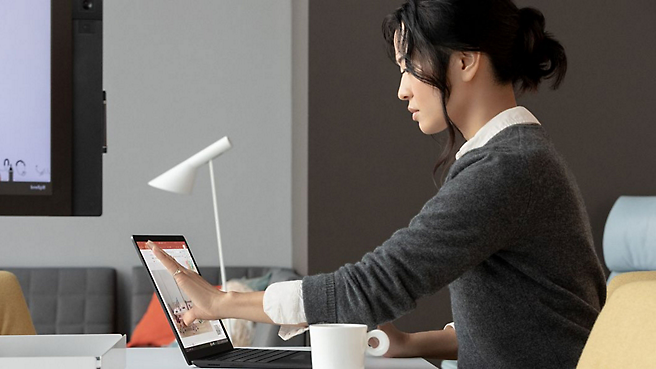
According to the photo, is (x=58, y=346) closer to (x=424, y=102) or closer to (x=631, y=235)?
(x=424, y=102)

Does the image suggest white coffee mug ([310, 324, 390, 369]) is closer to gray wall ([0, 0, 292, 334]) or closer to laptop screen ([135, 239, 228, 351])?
laptop screen ([135, 239, 228, 351])

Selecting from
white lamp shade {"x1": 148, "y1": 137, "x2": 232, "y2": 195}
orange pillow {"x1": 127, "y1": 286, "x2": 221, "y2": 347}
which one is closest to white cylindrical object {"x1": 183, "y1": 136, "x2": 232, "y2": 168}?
white lamp shade {"x1": 148, "y1": 137, "x2": 232, "y2": 195}

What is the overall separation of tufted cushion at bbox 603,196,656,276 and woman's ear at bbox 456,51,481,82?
80.2 inches

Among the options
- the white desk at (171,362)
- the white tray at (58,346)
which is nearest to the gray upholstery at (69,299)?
the white desk at (171,362)

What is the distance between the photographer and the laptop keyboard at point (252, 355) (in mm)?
1225

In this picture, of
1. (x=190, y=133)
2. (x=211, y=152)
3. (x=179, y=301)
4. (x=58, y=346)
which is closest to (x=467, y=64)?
(x=179, y=301)

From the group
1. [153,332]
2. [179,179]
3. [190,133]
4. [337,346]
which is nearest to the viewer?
[337,346]

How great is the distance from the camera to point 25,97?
84cm

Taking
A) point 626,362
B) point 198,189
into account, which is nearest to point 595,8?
point 198,189

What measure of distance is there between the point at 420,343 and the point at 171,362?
38 cm

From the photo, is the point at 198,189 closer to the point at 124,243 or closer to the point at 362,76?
the point at 124,243

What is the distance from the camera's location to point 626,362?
628 millimetres

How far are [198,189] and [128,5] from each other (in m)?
0.97

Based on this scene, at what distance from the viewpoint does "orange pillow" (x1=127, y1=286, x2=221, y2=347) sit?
3.62 metres
